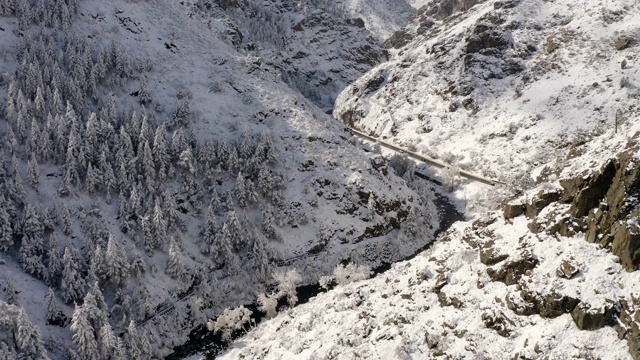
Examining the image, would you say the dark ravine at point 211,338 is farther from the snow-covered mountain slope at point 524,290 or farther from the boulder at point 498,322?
the boulder at point 498,322

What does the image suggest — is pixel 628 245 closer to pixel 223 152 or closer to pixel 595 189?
pixel 595 189

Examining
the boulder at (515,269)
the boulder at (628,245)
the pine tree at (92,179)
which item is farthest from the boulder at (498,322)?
the pine tree at (92,179)

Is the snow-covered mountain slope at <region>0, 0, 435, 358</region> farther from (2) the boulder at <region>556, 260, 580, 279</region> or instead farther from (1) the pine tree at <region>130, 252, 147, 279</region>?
(2) the boulder at <region>556, 260, 580, 279</region>

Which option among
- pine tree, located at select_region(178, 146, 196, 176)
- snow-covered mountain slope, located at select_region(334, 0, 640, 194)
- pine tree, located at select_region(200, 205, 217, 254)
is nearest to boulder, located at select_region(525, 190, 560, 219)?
pine tree, located at select_region(200, 205, 217, 254)

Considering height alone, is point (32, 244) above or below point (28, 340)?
above

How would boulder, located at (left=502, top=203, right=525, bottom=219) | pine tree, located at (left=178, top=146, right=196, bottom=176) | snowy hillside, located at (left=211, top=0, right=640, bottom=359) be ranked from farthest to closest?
pine tree, located at (left=178, top=146, right=196, bottom=176) → boulder, located at (left=502, top=203, right=525, bottom=219) → snowy hillside, located at (left=211, top=0, right=640, bottom=359)

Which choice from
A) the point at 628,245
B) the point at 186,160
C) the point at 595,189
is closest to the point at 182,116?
the point at 186,160
